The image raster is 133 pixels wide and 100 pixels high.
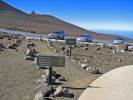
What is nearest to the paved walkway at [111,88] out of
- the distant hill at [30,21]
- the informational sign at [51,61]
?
the informational sign at [51,61]

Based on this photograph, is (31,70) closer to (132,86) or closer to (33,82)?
(33,82)

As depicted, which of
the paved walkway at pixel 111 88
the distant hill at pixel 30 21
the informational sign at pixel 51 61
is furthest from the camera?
the distant hill at pixel 30 21

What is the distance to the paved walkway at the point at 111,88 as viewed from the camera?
1192 cm

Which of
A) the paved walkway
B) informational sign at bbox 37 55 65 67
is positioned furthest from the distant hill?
informational sign at bbox 37 55 65 67

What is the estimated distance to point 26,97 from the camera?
1251 cm

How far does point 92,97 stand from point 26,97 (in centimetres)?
233

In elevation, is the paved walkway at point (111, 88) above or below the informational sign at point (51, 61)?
below

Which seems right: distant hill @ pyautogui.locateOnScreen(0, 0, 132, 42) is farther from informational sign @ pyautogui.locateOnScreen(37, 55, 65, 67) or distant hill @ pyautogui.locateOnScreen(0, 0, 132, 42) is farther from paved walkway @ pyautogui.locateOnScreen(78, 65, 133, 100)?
informational sign @ pyautogui.locateOnScreen(37, 55, 65, 67)

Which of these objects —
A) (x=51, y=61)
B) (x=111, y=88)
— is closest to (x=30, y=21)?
(x=51, y=61)

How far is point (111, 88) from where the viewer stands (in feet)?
43.7

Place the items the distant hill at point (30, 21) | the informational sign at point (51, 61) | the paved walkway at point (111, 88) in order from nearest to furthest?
the paved walkway at point (111, 88) < the informational sign at point (51, 61) < the distant hill at point (30, 21)

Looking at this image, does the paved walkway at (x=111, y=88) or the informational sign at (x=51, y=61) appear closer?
the paved walkway at (x=111, y=88)

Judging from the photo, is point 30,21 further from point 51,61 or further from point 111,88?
point 111,88

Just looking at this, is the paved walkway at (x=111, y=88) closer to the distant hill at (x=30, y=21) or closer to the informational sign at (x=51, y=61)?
the informational sign at (x=51, y=61)
